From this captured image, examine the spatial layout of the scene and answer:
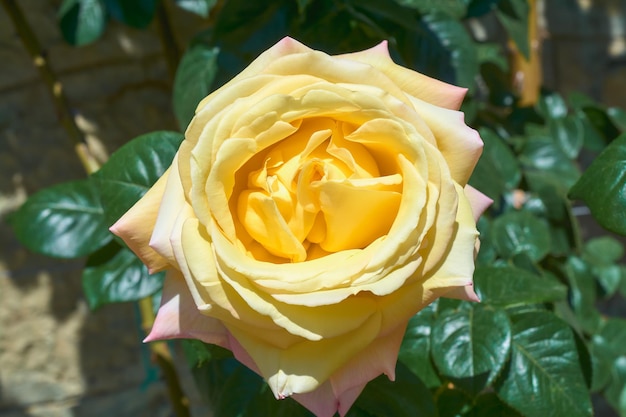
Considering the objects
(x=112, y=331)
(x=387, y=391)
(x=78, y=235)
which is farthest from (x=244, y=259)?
(x=112, y=331)

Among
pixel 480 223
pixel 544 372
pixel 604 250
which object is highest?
pixel 544 372

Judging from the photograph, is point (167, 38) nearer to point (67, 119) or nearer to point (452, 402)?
point (67, 119)

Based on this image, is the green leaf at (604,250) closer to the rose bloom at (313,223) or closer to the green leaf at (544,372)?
the green leaf at (544,372)

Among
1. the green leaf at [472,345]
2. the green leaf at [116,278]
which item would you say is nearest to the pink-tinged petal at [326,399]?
the green leaf at [472,345]

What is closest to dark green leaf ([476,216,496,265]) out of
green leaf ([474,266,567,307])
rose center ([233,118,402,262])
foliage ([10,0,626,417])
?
foliage ([10,0,626,417])

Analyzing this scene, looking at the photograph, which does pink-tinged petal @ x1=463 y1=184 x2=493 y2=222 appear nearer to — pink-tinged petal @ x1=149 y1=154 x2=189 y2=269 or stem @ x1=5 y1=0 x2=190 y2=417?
pink-tinged petal @ x1=149 y1=154 x2=189 y2=269

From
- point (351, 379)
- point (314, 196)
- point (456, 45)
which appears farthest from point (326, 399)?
point (456, 45)
